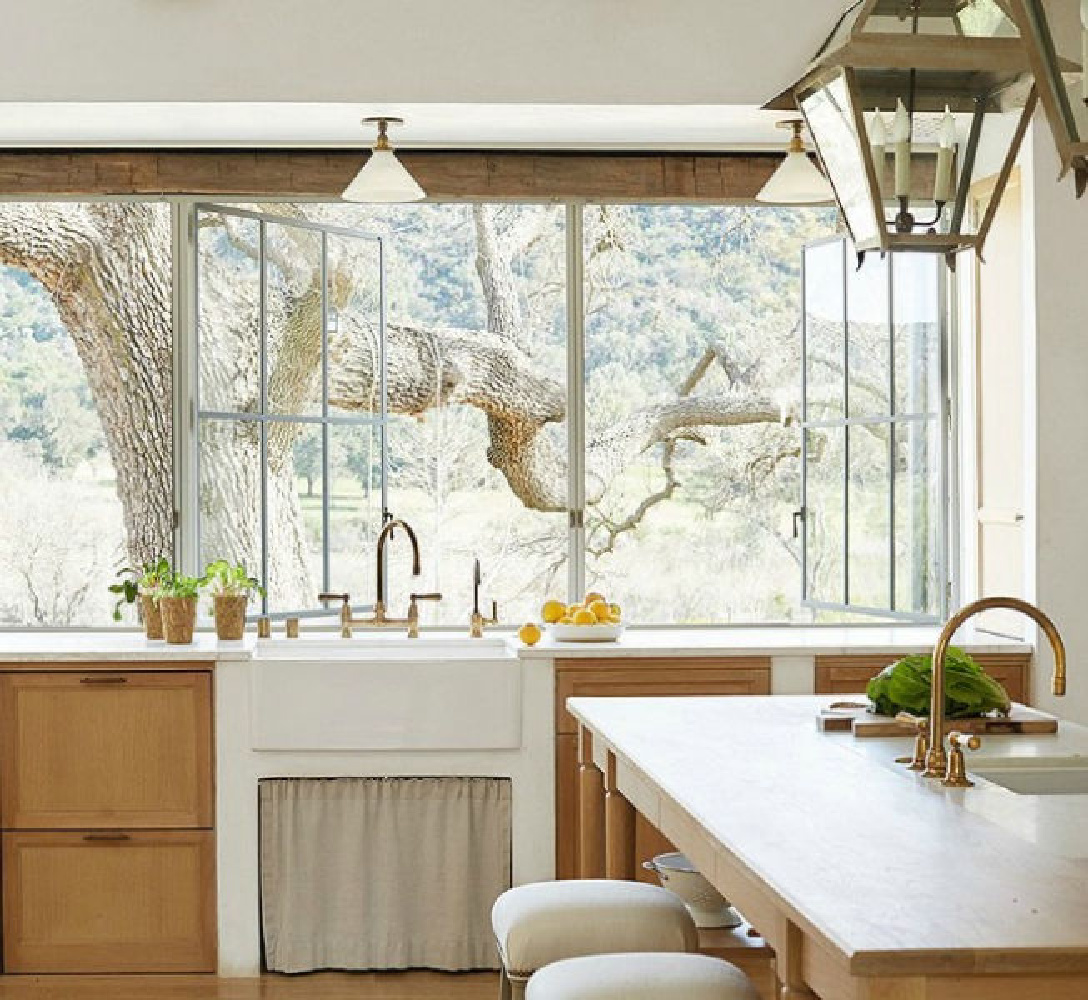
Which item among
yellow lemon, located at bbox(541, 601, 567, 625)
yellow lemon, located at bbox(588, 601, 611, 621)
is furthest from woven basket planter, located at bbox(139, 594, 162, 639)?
yellow lemon, located at bbox(588, 601, 611, 621)

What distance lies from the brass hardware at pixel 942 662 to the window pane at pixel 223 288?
2946mm

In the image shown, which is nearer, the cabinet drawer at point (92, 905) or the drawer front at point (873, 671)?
the cabinet drawer at point (92, 905)

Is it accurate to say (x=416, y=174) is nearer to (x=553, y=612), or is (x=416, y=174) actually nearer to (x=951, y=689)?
(x=553, y=612)

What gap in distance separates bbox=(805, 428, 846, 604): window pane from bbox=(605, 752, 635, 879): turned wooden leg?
79.2 inches

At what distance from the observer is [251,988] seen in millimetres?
4703

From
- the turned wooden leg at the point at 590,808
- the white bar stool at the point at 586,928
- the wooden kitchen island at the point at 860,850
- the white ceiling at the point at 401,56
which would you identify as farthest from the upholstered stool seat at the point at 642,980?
the white ceiling at the point at 401,56

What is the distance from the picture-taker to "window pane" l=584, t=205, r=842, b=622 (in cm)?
751

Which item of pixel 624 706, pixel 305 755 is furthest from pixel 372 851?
pixel 624 706

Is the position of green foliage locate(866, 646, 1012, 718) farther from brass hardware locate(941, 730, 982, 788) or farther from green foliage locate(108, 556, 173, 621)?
green foliage locate(108, 556, 173, 621)

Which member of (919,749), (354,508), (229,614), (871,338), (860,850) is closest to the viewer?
(860,850)

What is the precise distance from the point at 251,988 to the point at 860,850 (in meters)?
2.77

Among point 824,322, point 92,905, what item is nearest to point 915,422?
point 824,322

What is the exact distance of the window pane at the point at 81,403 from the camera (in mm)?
6617

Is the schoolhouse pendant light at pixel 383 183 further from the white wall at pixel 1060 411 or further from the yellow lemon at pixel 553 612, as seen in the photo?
the white wall at pixel 1060 411
